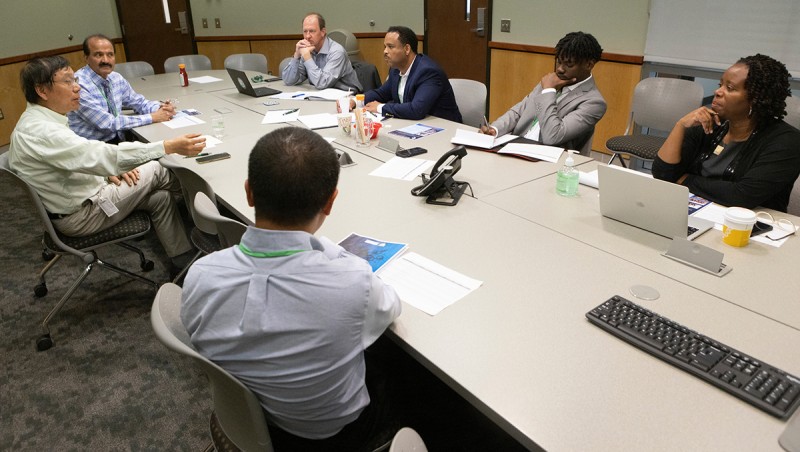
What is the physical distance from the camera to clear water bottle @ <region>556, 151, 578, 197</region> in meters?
2.08

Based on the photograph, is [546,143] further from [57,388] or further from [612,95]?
[57,388]

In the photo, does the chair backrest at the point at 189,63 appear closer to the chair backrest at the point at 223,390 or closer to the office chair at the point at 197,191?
the office chair at the point at 197,191

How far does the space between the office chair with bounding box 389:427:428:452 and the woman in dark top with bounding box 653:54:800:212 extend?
170 centimetres

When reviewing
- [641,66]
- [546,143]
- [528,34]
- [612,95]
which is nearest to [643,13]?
[641,66]

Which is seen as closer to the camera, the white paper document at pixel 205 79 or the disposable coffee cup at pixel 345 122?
the disposable coffee cup at pixel 345 122


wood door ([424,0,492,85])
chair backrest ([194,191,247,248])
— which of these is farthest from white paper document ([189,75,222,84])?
chair backrest ([194,191,247,248])

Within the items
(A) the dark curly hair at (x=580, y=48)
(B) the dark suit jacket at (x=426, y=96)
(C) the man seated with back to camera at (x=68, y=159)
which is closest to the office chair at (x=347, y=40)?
(B) the dark suit jacket at (x=426, y=96)

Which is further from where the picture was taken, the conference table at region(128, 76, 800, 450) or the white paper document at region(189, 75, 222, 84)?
the white paper document at region(189, 75, 222, 84)

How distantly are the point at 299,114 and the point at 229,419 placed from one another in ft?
8.51

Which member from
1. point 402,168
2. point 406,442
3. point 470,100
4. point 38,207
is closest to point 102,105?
point 38,207

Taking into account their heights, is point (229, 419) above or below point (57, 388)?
above

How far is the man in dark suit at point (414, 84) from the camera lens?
336 cm

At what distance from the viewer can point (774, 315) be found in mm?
1346

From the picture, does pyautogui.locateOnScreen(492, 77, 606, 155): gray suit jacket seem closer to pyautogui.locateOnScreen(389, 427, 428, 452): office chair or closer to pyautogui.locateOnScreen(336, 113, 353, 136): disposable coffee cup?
pyautogui.locateOnScreen(336, 113, 353, 136): disposable coffee cup
